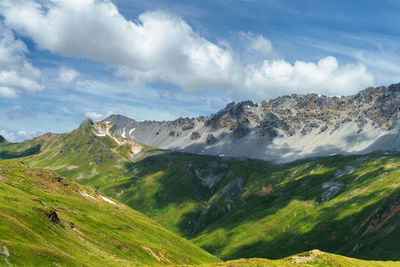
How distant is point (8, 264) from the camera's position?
48031mm

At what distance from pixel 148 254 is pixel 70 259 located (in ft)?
176

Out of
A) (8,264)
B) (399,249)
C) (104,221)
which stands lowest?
(399,249)

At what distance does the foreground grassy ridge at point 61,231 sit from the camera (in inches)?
2218

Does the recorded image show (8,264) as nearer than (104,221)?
Yes

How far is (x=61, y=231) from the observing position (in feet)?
262

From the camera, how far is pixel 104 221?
124 metres

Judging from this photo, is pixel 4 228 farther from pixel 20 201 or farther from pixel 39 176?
pixel 39 176

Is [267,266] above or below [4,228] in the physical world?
below

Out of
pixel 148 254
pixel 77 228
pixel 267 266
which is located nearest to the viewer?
pixel 267 266

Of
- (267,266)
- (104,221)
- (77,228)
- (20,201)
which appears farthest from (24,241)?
(104,221)

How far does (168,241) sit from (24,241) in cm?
10195

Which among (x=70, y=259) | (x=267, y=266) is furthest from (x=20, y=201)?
(x=267, y=266)

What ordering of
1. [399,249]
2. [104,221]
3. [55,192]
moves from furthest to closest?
[399,249], [55,192], [104,221]

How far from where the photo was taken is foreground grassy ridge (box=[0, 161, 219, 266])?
56.3 metres
